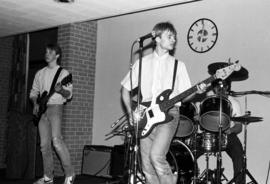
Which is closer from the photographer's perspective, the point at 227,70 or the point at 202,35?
the point at 227,70

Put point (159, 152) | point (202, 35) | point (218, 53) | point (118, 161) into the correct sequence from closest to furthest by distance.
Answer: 1. point (159, 152)
2. point (218, 53)
3. point (202, 35)
4. point (118, 161)

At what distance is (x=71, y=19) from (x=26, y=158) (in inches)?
103

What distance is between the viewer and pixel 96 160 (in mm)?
7246

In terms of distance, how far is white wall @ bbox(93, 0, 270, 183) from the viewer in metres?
5.77

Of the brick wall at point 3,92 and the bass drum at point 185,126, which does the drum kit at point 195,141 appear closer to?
the bass drum at point 185,126

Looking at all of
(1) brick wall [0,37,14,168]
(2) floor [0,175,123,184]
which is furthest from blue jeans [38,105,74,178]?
(1) brick wall [0,37,14,168]

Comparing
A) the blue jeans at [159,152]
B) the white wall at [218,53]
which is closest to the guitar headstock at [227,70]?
the blue jeans at [159,152]

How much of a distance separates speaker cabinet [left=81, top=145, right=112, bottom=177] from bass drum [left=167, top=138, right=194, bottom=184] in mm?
1856

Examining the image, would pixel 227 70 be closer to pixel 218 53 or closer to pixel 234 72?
pixel 234 72

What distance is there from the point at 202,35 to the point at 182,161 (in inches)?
85.0

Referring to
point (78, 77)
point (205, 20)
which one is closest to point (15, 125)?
point (78, 77)

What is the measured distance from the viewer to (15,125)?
714cm

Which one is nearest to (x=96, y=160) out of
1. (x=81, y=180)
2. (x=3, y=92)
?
(x=81, y=180)

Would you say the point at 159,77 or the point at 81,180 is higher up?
the point at 159,77
